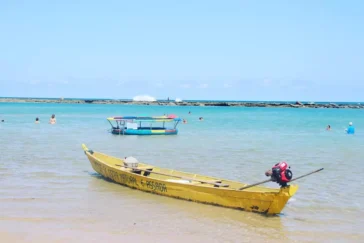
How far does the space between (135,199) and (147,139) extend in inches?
727

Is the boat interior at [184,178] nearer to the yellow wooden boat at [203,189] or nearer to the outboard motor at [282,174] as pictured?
the yellow wooden boat at [203,189]

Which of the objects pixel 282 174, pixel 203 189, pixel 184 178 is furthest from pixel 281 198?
pixel 184 178

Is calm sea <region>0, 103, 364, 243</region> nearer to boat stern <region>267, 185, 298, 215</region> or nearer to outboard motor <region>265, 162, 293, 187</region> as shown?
boat stern <region>267, 185, 298, 215</region>

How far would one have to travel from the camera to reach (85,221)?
35.1 ft

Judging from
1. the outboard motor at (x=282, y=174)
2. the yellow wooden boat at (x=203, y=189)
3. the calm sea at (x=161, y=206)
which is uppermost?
the outboard motor at (x=282, y=174)

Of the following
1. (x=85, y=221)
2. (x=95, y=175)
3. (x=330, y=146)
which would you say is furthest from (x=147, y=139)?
(x=85, y=221)

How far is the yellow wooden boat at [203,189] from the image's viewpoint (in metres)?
11.0

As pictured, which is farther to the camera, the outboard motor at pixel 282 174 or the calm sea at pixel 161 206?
the outboard motor at pixel 282 174

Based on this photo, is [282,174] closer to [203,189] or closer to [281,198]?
[281,198]

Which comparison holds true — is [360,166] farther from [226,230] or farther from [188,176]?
[226,230]

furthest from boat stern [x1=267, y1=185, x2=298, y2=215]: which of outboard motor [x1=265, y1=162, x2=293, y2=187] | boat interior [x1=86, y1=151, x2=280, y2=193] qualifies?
boat interior [x1=86, y1=151, x2=280, y2=193]

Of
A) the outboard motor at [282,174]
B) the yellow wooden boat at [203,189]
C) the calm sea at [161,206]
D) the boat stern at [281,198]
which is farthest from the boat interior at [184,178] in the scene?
the outboard motor at [282,174]

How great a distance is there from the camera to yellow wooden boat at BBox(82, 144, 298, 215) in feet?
36.1

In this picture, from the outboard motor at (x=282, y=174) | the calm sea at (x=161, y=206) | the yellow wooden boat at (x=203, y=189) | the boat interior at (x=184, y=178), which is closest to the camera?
the calm sea at (x=161, y=206)
